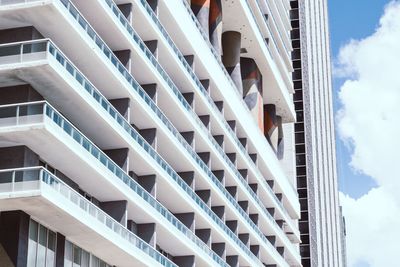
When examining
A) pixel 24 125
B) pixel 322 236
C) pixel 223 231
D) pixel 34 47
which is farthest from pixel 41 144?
pixel 322 236

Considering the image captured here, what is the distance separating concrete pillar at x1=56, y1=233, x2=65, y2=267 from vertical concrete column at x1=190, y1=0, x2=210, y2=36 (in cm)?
3496

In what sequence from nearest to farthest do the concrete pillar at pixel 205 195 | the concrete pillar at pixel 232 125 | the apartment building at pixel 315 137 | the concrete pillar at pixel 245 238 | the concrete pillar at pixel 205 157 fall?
1. the concrete pillar at pixel 205 195
2. the concrete pillar at pixel 205 157
3. the concrete pillar at pixel 232 125
4. the concrete pillar at pixel 245 238
5. the apartment building at pixel 315 137

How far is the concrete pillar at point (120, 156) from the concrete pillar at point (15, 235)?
11157 mm

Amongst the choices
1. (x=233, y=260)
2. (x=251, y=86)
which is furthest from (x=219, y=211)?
(x=251, y=86)

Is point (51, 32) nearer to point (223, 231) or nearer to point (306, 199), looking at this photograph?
point (223, 231)

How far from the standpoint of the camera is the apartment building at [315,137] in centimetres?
13012

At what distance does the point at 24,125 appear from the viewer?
3947 centimetres

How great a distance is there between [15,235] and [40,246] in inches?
100.0

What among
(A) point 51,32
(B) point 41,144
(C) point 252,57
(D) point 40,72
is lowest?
(B) point 41,144

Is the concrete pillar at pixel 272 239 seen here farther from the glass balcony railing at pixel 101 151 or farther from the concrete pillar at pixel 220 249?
the glass balcony railing at pixel 101 151

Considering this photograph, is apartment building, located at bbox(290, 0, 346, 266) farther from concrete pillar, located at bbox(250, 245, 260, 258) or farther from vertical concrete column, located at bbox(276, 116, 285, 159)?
concrete pillar, located at bbox(250, 245, 260, 258)

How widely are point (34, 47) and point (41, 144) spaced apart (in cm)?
481

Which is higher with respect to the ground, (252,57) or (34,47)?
(252,57)

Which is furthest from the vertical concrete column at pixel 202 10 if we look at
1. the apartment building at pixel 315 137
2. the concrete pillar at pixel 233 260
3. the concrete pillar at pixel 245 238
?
the apartment building at pixel 315 137
